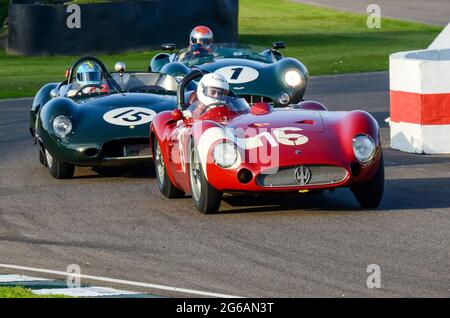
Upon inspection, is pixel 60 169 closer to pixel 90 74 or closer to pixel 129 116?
pixel 129 116

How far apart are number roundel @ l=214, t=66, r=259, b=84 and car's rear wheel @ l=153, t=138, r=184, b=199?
15.6ft

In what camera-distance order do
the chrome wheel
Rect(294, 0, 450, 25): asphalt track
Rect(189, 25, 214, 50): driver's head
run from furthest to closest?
1. Rect(294, 0, 450, 25): asphalt track
2. Rect(189, 25, 214, 50): driver's head
3. the chrome wheel

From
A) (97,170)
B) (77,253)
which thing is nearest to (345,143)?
(77,253)

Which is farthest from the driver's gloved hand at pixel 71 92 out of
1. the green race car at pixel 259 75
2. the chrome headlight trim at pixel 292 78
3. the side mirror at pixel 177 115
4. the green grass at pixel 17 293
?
the green grass at pixel 17 293

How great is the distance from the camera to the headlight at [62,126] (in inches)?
505

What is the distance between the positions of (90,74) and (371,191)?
16.7ft

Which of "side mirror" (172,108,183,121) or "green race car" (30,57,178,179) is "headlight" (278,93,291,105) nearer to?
"green race car" (30,57,178,179)

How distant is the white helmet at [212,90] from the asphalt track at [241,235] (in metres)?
0.86

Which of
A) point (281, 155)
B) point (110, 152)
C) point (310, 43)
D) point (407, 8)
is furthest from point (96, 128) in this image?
point (407, 8)

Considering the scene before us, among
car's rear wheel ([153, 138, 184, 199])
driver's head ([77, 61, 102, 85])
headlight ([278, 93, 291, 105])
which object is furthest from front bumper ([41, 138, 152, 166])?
headlight ([278, 93, 291, 105])

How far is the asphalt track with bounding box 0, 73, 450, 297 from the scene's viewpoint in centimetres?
802

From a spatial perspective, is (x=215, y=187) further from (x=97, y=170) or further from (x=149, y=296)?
(x=97, y=170)

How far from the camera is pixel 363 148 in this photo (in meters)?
10.3

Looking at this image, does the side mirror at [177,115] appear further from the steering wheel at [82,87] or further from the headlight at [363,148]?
the steering wheel at [82,87]
